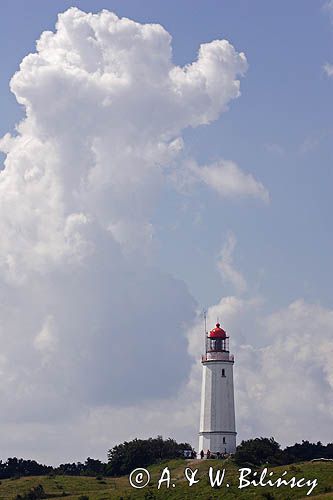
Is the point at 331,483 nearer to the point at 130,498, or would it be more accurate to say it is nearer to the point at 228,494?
the point at 228,494

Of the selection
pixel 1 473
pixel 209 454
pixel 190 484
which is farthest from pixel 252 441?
pixel 1 473

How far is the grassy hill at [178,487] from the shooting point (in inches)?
3563

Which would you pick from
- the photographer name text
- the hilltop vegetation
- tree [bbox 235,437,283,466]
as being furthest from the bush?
tree [bbox 235,437,283,466]

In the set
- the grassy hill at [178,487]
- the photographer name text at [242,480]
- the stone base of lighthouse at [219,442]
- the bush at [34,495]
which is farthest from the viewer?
the stone base of lighthouse at [219,442]

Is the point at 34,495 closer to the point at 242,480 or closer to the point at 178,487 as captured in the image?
the point at 178,487

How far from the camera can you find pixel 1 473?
5369 inches

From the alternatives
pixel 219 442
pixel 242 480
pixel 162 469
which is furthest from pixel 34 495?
pixel 219 442

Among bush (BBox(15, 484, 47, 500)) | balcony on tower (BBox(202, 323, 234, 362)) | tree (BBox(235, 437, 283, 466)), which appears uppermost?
balcony on tower (BBox(202, 323, 234, 362))

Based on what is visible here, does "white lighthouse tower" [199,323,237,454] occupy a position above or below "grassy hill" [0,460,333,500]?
above

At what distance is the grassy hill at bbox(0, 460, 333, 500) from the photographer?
9050 cm

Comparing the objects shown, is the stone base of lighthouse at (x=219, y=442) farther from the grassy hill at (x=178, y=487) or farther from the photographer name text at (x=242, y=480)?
the photographer name text at (x=242, y=480)

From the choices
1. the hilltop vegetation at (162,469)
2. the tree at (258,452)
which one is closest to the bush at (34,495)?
the hilltop vegetation at (162,469)

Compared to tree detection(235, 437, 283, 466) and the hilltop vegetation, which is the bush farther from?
tree detection(235, 437, 283, 466)

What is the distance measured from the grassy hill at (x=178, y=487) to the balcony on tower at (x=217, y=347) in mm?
13980
